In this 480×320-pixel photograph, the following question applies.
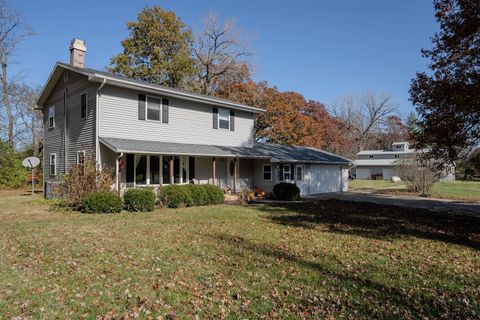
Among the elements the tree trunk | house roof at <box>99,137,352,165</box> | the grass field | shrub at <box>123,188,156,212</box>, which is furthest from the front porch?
the tree trunk

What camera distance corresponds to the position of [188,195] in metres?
14.8

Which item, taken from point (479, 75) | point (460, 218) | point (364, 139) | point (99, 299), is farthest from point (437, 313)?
point (364, 139)

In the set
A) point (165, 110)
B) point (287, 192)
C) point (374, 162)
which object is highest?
point (165, 110)

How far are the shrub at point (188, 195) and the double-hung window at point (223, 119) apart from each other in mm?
5379

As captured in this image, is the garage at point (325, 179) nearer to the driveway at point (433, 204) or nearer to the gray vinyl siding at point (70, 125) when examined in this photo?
the driveway at point (433, 204)

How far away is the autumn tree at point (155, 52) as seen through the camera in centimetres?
3002

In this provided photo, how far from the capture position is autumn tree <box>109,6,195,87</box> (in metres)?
30.0

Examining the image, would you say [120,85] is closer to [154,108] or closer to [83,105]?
[154,108]

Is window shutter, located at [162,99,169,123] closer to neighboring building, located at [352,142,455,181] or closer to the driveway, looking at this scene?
the driveway

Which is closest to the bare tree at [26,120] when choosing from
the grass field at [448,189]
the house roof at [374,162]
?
the grass field at [448,189]

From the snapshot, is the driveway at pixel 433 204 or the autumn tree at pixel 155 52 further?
the autumn tree at pixel 155 52

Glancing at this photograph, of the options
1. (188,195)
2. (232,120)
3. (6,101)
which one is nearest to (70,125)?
(188,195)

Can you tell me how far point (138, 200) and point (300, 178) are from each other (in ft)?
40.8

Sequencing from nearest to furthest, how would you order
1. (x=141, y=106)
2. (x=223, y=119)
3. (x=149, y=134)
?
(x=141, y=106)
(x=149, y=134)
(x=223, y=119)
